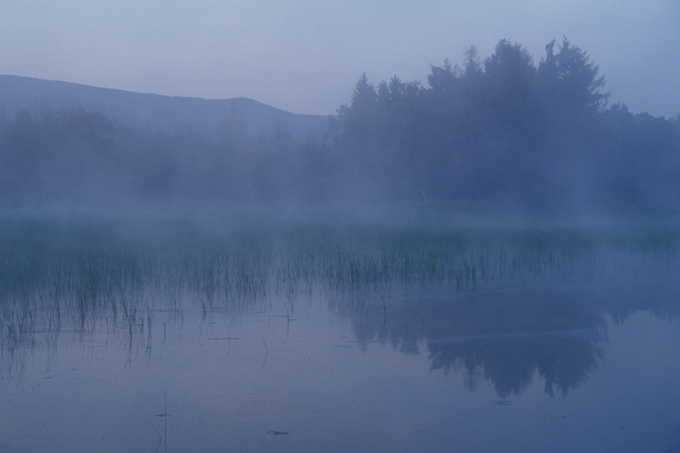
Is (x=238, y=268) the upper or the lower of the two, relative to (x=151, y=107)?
lower

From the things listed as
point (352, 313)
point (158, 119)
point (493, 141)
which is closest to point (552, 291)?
point (352, 313)

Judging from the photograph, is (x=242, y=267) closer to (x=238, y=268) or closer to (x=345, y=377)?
(x=238, y=268)

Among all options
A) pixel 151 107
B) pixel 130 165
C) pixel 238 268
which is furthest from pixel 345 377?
pixel 151 107

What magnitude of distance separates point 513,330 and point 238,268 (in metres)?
4.37

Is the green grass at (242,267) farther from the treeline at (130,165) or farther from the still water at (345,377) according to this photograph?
the treeline at (130,165)

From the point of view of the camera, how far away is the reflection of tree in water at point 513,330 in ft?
14.1

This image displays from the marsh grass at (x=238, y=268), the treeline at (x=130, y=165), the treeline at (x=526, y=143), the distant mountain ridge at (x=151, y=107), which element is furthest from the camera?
the distant mountain ridge at (x=151, y=107)

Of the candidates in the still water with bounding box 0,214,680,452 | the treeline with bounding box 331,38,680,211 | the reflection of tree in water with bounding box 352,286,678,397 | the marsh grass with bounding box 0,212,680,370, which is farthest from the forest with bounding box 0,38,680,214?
the still water with bounding box 0,214,680,452

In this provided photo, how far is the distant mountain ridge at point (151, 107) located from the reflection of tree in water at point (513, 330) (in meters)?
75.2

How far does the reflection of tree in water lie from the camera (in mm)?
4289

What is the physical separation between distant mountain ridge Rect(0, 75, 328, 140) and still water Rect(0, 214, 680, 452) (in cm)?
7600

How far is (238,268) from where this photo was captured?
863cm

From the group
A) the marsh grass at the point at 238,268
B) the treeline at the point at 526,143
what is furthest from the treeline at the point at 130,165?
the marsh grass at the point at 238,268

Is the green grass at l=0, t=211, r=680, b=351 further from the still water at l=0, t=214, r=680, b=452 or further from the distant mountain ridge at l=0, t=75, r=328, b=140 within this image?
the distant mountain ridge at l=0, t=75, r=328, b=140
